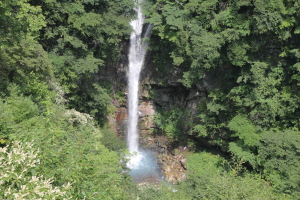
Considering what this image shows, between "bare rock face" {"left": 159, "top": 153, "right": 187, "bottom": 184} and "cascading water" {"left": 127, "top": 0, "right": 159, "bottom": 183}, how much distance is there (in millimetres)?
775

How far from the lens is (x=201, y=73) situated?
15.9 meters

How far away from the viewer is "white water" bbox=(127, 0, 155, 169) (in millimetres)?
20062

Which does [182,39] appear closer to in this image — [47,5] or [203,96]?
[203,96]

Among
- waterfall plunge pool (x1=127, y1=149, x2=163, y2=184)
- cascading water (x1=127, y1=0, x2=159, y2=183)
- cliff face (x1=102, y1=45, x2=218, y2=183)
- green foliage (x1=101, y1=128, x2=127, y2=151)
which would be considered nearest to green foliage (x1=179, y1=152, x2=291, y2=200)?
cliff face (x1=102, y1=45, x2=218, y2=183)

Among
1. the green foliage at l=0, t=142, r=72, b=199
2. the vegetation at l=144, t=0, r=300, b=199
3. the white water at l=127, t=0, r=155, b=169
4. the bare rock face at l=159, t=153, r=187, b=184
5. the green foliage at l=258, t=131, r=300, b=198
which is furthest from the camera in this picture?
the white water at l=127, t=0, r=155, b=169

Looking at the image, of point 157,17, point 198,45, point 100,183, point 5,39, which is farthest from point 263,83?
point 5,39

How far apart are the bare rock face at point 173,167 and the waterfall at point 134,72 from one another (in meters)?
3.08

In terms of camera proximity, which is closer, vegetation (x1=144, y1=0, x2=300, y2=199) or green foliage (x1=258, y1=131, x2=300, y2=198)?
green foliage (x1=258, y1=131, x2=300, y2=198)

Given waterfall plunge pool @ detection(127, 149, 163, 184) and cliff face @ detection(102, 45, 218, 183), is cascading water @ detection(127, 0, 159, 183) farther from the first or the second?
cliff face @ detection(102, 45, 218, 183)

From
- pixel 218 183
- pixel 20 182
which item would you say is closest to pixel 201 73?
pixel 218 183

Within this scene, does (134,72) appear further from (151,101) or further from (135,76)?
(151,101)

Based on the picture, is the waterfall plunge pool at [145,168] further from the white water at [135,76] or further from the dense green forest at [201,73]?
the dense green forest at [201,73]

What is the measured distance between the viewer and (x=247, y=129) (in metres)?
14.5

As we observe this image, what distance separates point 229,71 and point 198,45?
3.18 meters
